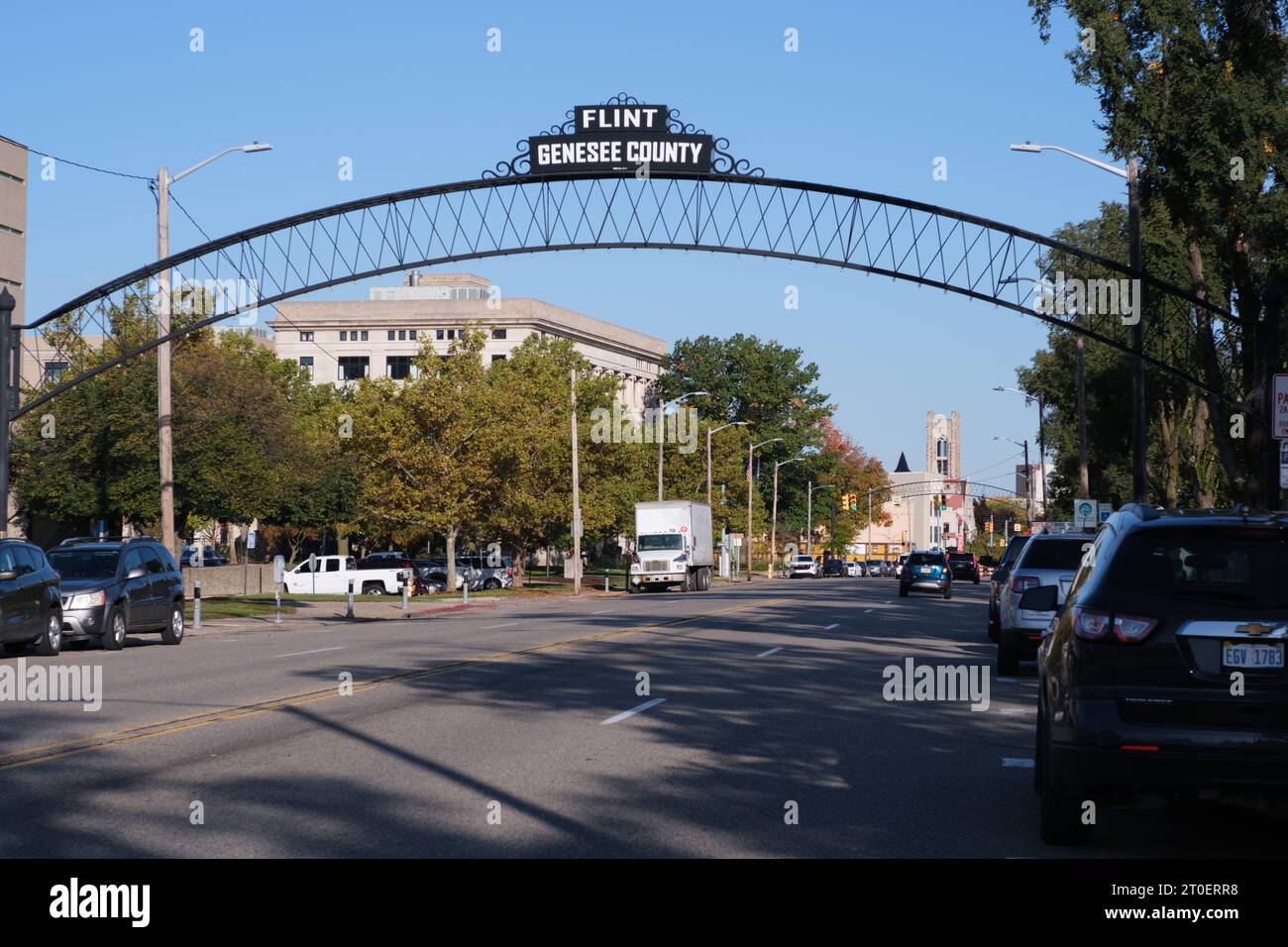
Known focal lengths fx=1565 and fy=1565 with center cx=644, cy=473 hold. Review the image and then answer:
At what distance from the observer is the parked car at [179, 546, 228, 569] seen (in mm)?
65312

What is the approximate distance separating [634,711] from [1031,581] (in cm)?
713

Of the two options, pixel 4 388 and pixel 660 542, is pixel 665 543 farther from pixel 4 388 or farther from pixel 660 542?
pixel 4 388

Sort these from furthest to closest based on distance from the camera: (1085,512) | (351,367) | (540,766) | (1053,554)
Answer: (351,367) → (1085,512) → (1053,554) → (540,766)

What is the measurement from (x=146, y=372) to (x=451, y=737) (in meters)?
38.0

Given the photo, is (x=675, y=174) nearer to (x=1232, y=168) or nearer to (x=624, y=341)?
(x=1232, y=168)

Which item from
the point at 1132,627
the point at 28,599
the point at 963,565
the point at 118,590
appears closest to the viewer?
the point at 1132,627

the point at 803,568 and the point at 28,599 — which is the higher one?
the point at 28,599

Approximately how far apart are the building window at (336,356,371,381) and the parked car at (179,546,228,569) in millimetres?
39880

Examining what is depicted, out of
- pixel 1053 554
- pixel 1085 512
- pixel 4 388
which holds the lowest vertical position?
pixel 1053 554

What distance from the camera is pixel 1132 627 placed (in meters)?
8.16

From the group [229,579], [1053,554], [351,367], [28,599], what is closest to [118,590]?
[28,599]

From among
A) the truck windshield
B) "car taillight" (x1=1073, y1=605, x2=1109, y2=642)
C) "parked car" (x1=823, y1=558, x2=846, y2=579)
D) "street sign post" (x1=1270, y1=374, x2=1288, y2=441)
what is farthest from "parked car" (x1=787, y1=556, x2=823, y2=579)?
"car taillight" (x1=1073, y1=605, x2=1109, y2=642)

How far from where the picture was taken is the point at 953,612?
40.3 meters

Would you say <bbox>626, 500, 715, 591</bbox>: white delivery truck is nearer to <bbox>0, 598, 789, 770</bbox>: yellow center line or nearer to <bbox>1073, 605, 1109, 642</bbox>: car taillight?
<bbox>0, 598, 789, 770</bbox>: yellow center line
